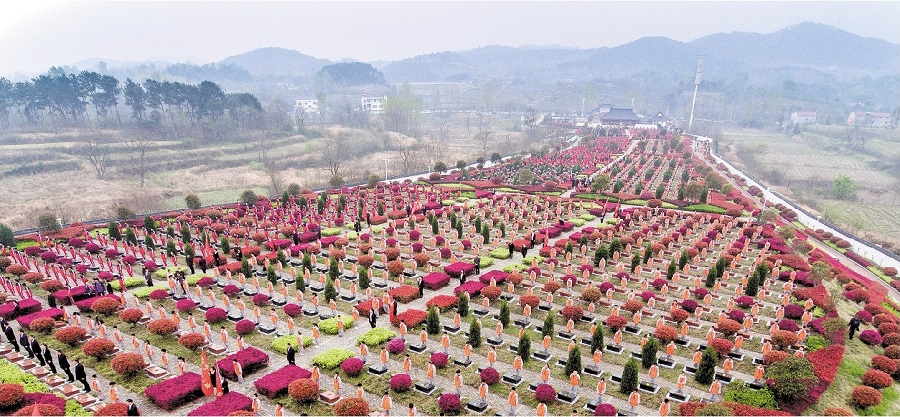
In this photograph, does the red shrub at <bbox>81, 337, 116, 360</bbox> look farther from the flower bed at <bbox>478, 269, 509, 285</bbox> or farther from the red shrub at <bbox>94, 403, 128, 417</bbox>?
the flower bed at <bbox>478, 269, 509, 285</bbox>

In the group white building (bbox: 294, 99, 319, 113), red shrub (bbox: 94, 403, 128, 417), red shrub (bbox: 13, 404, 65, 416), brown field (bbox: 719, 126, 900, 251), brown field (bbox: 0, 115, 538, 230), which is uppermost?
white building (bbox: 294, 99, 319, 113)

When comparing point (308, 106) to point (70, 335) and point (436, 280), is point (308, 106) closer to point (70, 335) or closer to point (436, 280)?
point (436, 280)

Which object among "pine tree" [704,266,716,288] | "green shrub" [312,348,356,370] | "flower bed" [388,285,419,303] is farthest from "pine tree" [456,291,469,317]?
"pine tree" [704,266,716,288]

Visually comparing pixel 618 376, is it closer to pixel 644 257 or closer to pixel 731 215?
pixel 644 257

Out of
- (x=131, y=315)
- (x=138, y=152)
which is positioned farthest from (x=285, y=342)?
(x=138, y=152)

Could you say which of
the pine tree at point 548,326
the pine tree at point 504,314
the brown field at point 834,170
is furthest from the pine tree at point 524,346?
the brown field at point 834,170
